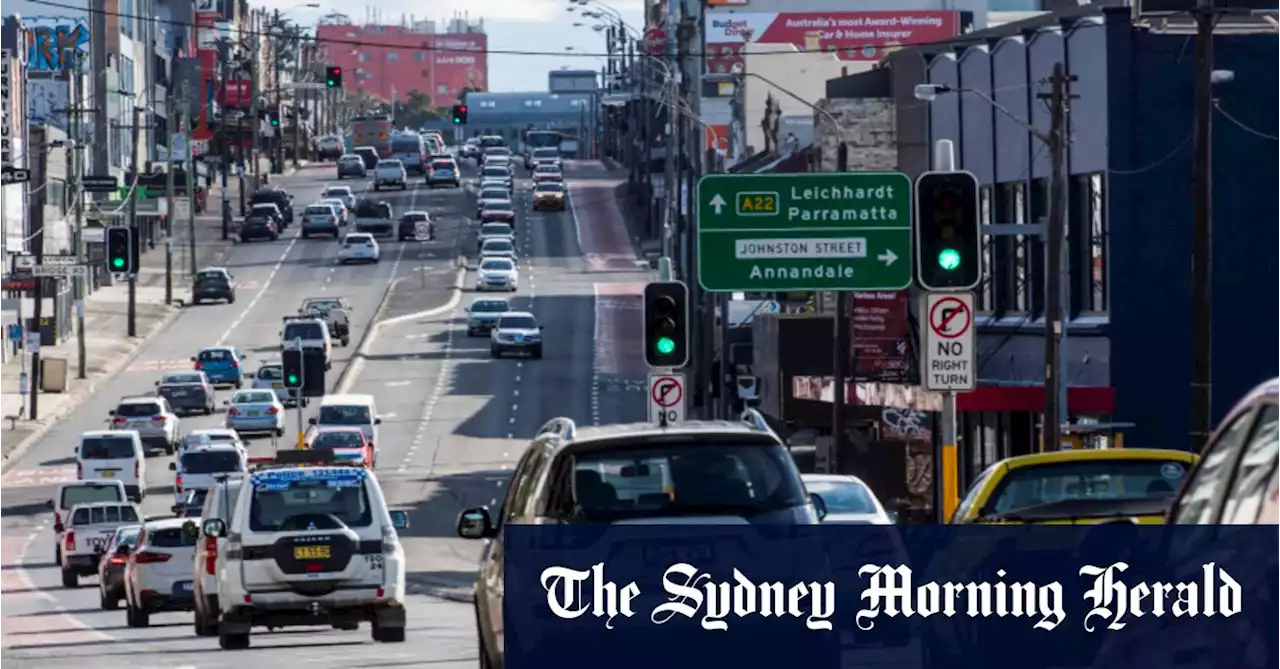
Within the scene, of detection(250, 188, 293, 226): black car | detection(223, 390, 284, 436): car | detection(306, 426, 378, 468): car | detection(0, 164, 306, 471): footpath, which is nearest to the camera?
detection(306, 426, 378, 468): car

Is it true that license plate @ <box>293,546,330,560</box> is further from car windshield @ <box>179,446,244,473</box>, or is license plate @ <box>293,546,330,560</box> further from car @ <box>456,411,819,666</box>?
car windshield @ <box>179,446,244,473</box>

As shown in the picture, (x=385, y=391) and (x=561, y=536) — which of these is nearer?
(x=561, y=536)

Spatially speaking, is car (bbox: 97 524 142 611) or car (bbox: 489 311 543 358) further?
car (bbox: 489 311 543 358)

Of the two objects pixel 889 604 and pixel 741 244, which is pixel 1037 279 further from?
pixel 889 604

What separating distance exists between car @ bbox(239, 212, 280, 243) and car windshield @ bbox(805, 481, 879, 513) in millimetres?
100280

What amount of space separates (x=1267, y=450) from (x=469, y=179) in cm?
15144

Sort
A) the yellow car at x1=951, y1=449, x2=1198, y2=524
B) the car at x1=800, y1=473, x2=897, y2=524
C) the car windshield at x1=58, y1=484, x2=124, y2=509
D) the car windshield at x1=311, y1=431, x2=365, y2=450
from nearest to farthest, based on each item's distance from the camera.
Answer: the yellow car at x1=951, y1=449, x2=1198, y2=524
the car at x1=800, y1=473, x2=897, y2=524
the car windshield at x1=58, y1=484, x2=124, y2=509
the car windshield at x1=311, y1=431, x2=365, y2=450

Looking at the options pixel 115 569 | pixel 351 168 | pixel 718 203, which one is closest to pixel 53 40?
pixel 351 168

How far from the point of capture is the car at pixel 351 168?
15662 centimetres

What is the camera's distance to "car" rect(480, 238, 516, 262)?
10719 centimetres

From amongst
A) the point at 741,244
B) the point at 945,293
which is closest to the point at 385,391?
the point at 741,244

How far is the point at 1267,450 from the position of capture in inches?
253

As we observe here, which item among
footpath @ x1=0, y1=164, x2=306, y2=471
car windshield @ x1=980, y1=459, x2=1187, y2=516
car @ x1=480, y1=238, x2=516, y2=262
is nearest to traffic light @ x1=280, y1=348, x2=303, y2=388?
footpath @ x1=0, y1=164, x2=306, y2=471

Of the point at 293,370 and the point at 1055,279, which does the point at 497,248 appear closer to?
the point at 293,370
